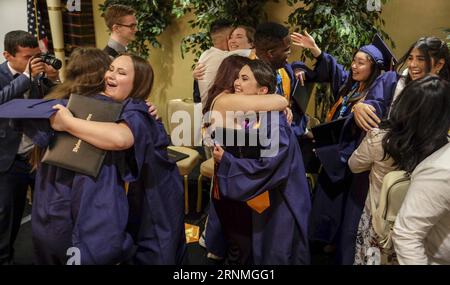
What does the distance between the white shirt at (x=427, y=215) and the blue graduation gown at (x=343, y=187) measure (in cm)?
91

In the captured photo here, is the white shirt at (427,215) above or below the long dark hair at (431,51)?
below

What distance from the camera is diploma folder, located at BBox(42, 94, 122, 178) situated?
5.27ft

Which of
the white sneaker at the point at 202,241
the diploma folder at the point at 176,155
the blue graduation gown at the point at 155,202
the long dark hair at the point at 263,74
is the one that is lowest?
the white sneaker at the point at 202,241

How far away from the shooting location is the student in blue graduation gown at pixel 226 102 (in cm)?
196

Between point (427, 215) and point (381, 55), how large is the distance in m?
1.52

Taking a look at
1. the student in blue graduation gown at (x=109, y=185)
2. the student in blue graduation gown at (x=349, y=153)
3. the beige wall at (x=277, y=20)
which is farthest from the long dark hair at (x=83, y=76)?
the beige wall at (x=277, y=20)

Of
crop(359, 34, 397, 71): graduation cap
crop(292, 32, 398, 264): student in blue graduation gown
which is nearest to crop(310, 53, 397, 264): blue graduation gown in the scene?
crop(292, 32, 398, 264): student in blue graduation gown

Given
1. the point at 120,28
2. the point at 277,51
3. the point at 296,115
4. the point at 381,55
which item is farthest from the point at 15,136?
the point at 381,55

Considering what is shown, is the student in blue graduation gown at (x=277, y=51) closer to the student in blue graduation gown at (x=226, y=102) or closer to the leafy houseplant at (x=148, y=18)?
the student in blue graduation gown at (x=226, y=102)

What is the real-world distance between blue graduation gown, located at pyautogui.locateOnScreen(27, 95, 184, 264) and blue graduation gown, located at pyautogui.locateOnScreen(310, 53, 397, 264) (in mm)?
1177
